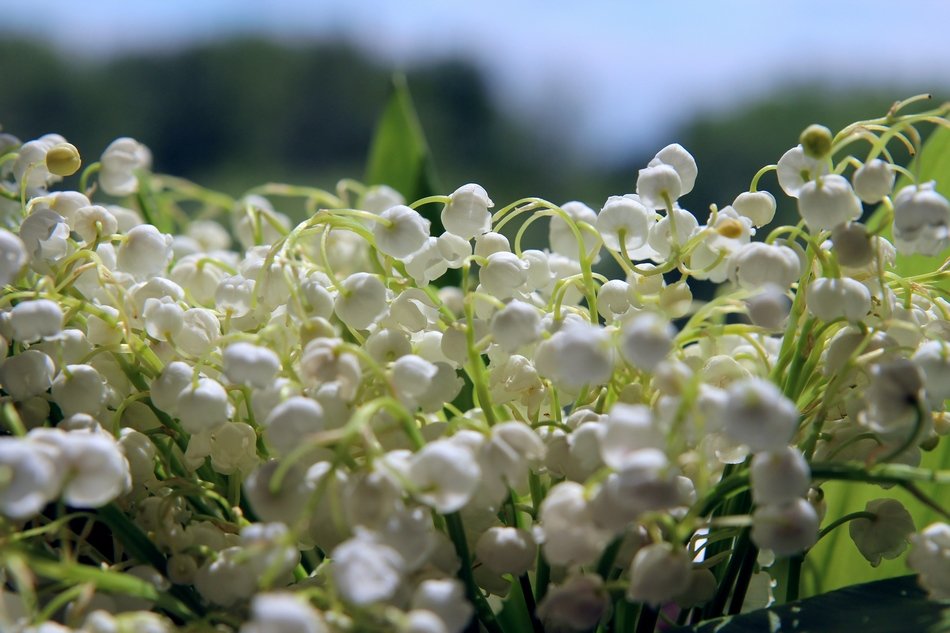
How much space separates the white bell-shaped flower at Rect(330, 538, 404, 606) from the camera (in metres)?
0.14

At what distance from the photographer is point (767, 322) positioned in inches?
7.0

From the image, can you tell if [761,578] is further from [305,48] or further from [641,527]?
[305,48]

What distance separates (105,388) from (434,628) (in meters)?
0.11

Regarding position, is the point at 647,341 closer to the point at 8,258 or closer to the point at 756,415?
the point at 756,415

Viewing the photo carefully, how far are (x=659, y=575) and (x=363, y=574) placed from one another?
0.05 m

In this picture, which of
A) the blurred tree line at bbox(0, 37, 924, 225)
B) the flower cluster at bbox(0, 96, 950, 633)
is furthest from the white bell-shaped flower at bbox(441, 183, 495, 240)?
the blurred tree line at bbox(0, 37, 924, 225)

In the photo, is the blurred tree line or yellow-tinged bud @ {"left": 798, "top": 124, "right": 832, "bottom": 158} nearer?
yellow-tinged bud @ {"left": 798, "top": 124, "right": 832, "bottom": 158}

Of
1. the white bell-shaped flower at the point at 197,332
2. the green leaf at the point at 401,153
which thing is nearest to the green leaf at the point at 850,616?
the white bell-shaped flower at the point at 197,332

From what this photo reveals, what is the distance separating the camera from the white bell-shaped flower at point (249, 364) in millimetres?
174

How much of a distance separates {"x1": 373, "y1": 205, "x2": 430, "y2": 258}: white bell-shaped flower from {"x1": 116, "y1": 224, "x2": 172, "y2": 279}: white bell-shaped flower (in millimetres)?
54

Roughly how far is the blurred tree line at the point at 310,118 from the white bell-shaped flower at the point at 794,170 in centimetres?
586

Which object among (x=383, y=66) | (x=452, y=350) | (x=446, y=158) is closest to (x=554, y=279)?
(x=452, y=350)

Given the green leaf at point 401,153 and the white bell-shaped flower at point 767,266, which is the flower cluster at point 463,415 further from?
the green leaf at point 401,153

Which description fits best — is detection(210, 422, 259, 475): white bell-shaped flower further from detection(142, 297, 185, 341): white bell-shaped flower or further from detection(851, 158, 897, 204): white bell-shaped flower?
detection(851, 158, 897, 204): white bell-shaped flower
